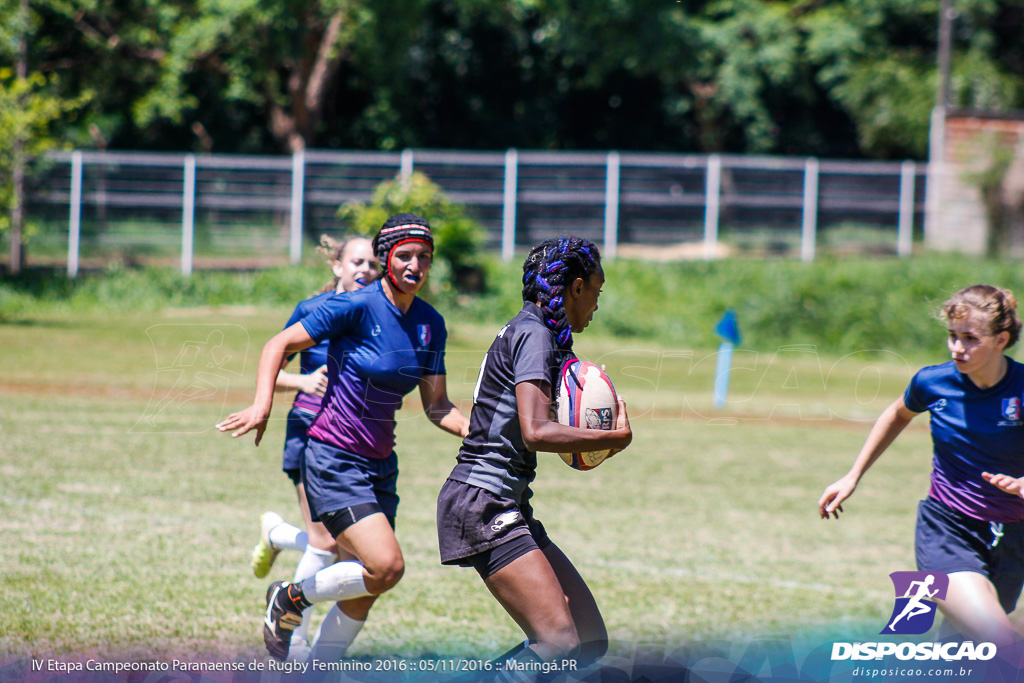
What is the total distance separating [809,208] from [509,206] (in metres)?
8.05

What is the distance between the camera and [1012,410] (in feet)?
16.2

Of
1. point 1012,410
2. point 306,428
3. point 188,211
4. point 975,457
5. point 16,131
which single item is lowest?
point 306,428

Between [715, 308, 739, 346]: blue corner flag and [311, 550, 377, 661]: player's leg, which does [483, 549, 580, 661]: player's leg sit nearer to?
[311, 550, 377, 661]: player's leg

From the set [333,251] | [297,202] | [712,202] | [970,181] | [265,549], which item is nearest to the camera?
[265,549]

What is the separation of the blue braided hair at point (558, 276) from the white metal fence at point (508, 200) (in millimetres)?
22690

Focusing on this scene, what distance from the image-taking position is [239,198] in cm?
2698

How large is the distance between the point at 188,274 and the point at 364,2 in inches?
334

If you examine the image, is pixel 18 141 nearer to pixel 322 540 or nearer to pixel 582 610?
pixel 322 540

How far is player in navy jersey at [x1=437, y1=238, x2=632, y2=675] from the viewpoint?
4148 mm

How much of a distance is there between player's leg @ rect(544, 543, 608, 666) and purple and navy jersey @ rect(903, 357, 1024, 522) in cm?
188

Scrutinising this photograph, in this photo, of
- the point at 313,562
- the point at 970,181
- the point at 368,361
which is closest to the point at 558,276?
the point at 368,361

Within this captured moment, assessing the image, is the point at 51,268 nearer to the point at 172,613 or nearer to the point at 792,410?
the point at 792,410

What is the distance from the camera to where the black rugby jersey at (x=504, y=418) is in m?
4.27

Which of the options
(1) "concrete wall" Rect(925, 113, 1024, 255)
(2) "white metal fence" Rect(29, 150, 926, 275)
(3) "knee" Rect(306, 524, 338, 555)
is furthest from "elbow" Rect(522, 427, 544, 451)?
(1) "concrete wall" Rect(925, 113, 1024, 255)
